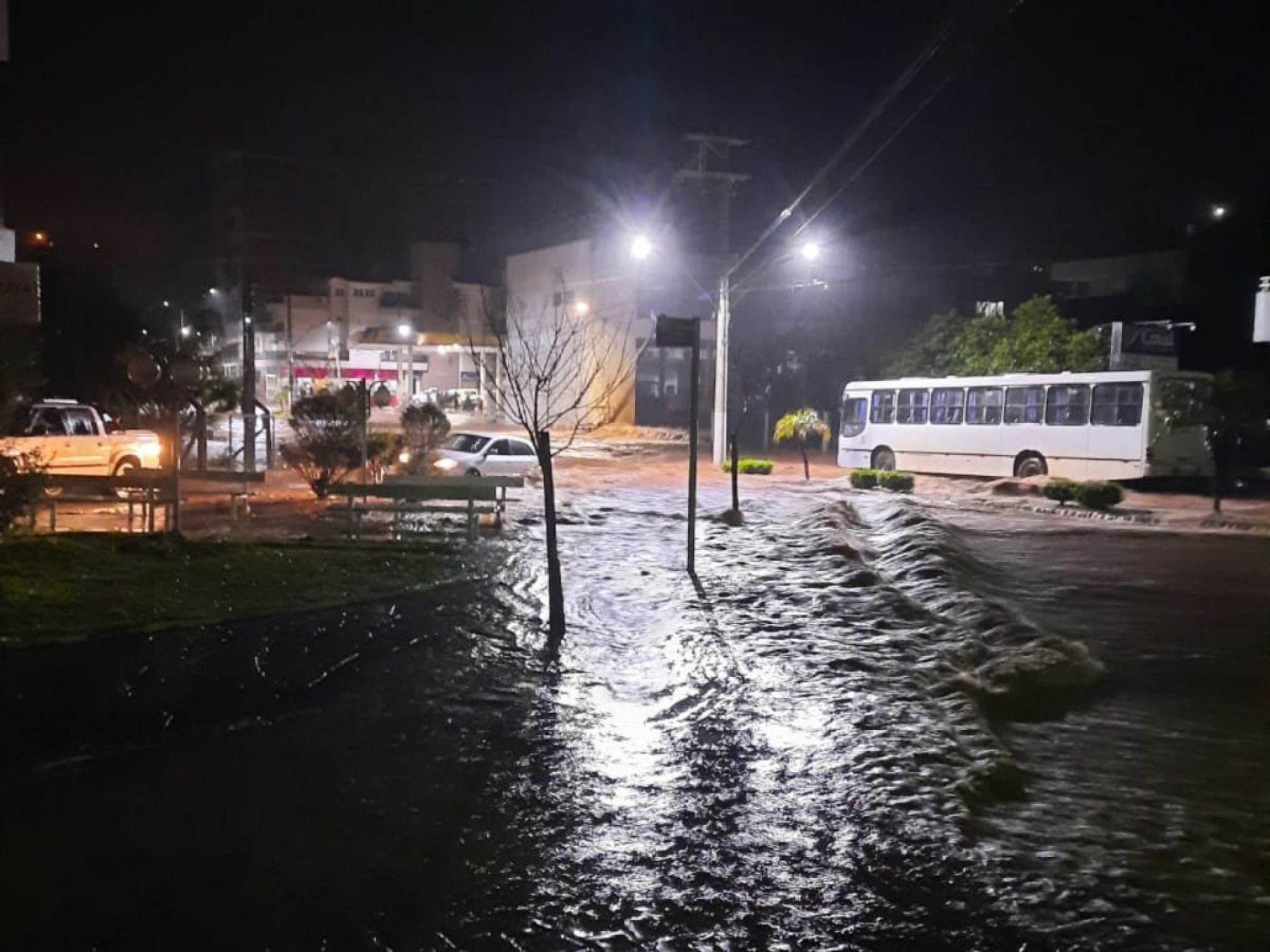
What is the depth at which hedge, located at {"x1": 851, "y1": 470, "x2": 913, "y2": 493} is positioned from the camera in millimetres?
25984

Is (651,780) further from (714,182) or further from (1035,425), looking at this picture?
(714,182)

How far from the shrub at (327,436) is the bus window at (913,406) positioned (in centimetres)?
1694

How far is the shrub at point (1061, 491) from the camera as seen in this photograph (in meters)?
22.5

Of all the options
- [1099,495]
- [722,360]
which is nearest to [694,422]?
[1099,495]

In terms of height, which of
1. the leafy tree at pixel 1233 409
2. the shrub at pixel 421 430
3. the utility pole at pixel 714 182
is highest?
the utility pole at pixel 714 182

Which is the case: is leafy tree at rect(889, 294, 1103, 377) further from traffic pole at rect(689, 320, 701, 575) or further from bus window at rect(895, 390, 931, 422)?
traffic pole at rect(689, 320, 701, 575)

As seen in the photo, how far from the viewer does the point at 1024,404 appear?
27203 mm

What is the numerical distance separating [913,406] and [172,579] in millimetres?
23894

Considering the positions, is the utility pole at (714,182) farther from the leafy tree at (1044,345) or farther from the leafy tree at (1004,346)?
the leafy tree at (1044,345)

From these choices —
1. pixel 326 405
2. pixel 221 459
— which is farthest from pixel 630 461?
pixel 326 405

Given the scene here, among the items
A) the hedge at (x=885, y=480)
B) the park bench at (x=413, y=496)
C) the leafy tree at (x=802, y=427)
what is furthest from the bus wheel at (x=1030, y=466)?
the park bench at (x=413, y=496)

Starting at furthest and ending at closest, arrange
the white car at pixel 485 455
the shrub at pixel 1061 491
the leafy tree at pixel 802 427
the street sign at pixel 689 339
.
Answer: the leafy tree at pixel 802 427, the white car at pixel 485 455, the shrub at pixel 1061 491, the street sign at pixel 689 339

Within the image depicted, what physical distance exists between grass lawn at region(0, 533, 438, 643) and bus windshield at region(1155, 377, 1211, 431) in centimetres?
1662

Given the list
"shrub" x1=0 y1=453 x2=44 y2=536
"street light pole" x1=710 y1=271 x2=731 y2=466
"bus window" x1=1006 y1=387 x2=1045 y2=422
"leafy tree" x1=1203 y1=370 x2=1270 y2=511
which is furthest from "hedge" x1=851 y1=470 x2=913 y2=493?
"shrub" x1=0 y1=453 x2=44 y2=536
